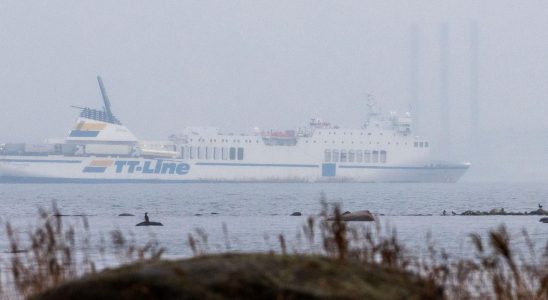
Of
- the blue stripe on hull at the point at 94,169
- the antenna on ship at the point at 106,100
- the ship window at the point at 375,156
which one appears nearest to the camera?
the blue stripe on hull at the point at 94,169

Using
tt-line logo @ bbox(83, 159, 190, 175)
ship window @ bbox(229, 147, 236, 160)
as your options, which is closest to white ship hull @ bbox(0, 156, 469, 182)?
tt-line logo @ bbox(83, 159, 190, 175)

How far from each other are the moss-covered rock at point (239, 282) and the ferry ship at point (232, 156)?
11931cm

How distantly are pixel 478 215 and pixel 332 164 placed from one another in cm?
8822

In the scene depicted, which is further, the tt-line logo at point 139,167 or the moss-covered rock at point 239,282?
the tt-line logo at point 139,167

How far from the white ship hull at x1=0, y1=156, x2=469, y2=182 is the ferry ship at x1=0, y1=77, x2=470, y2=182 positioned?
4.6 inches

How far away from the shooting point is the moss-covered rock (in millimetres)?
4215

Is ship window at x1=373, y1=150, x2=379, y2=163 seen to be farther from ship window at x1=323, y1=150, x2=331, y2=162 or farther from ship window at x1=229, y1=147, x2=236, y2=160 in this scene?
ship window at x1=229, y1=147, x2=236, y2=160

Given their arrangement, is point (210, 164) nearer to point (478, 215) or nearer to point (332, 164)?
point (332, 164)

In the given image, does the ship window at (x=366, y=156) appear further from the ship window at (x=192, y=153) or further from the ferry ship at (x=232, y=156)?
the ship window at (x=192, y=153)

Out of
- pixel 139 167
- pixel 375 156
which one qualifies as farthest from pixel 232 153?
pixel 375 156

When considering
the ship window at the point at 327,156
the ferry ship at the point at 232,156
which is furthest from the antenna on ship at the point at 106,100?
the ship window at the point at 327,156

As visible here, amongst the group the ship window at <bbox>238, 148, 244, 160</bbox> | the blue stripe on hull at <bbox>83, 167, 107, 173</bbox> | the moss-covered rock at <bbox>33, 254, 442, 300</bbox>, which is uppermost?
the ship window at <bbox>238, 148, 244, 160</bbox>

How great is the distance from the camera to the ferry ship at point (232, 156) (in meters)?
123

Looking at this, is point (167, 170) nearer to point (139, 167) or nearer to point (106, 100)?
point (139, 167)
